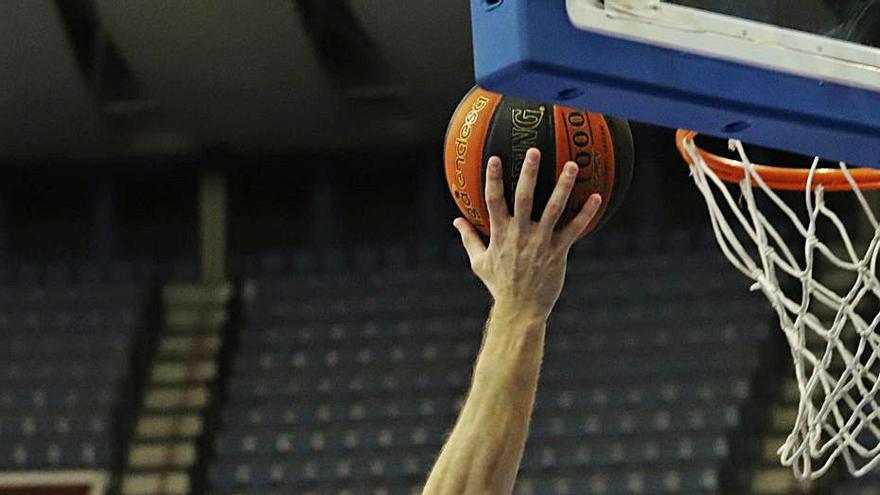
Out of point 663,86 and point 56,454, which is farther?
point 56,454

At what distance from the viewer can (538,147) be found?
195cm

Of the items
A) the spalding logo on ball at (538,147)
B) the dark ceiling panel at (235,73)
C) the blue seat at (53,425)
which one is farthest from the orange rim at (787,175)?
the blue seat at (53,425)

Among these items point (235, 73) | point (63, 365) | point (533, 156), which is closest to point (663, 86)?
point (533, 156)

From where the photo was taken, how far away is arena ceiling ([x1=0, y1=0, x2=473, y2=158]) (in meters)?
6.86

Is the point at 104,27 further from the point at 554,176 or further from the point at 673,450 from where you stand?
the point at 554,176

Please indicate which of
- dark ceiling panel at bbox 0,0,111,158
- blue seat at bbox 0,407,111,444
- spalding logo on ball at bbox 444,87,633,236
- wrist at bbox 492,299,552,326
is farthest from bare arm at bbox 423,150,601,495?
blue seat at bbox 0,407,111,444

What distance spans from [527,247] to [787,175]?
3.83 ft

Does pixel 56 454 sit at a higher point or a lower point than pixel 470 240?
lower

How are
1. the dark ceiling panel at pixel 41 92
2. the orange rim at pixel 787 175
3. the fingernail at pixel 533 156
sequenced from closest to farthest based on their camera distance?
the fingernail at pixel 533 156 < the orange rim at pixel 787 175 < the dark ceiling panel at pixel 41 92

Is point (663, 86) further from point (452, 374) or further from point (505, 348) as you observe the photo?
point (452, 374)

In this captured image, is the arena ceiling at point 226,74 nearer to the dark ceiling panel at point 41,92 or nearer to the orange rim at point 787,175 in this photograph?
the dark ceiling panel at point 41,92

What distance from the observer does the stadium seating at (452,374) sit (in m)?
6.82

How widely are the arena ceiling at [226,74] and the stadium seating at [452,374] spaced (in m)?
0.87

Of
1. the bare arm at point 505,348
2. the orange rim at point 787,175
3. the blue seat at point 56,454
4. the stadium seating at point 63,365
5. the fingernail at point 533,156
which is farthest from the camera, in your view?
the stadium seating at point 63,365
